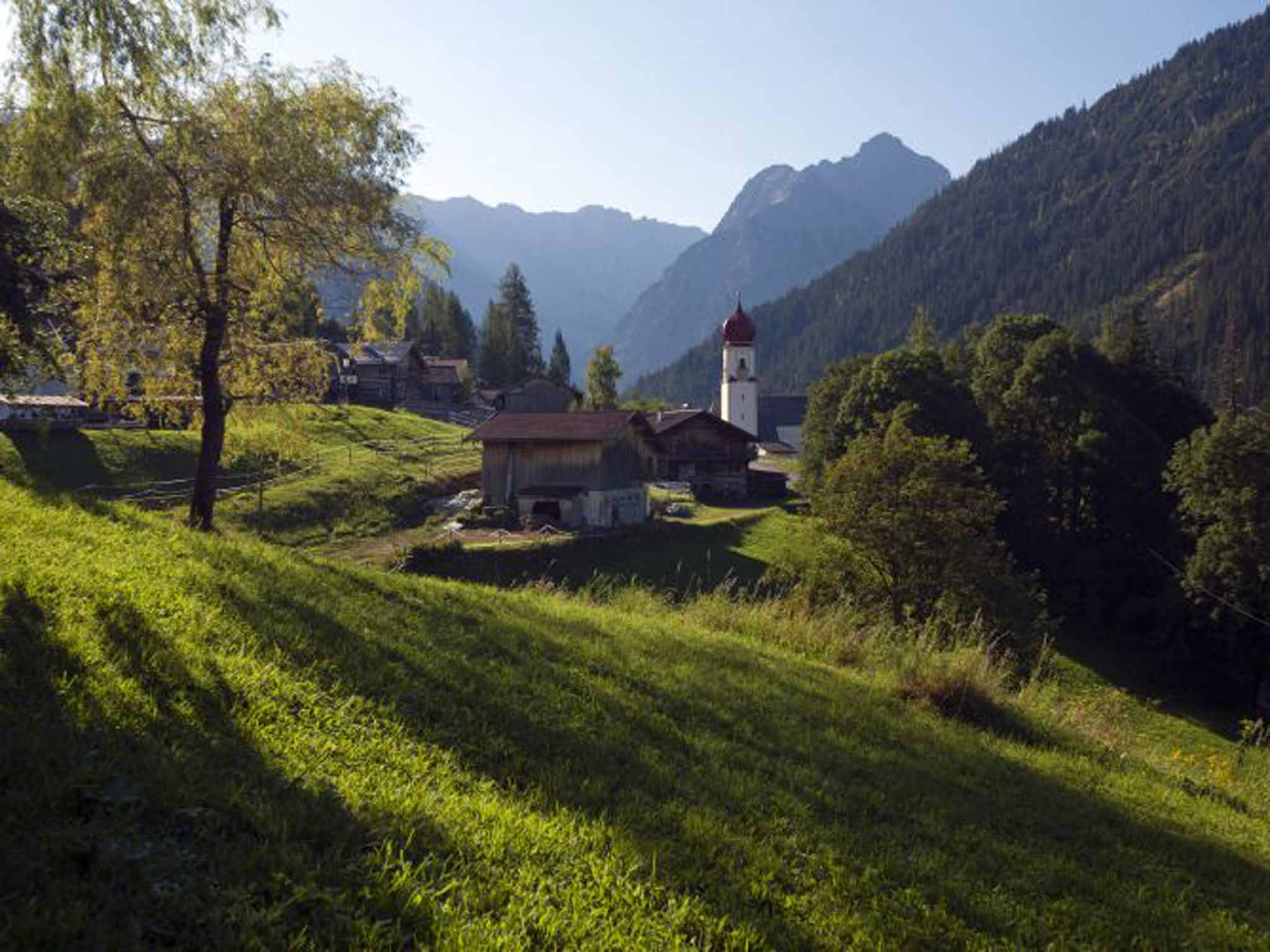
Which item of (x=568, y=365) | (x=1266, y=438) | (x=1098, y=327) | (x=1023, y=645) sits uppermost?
(x=1098, y=327)

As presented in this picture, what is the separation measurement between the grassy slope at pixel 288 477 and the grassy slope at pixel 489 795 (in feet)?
80.0

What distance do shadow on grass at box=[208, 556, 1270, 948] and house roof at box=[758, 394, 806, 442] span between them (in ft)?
332

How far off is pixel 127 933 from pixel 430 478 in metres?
47.4

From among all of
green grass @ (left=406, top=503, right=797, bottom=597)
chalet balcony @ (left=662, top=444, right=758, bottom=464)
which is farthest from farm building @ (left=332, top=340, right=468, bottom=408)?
green grass @ (left=406, top=503, right=797, bottom=597)

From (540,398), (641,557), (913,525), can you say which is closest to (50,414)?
(641,557)

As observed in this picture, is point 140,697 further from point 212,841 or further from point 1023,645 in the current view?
point 1023,645

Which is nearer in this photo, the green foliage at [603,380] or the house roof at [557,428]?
the house roof at [557,428]

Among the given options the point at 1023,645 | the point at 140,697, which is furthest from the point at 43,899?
the point at 1023,645

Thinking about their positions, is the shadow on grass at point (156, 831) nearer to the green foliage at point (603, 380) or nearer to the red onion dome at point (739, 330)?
the red onion dome at point (739, 330)

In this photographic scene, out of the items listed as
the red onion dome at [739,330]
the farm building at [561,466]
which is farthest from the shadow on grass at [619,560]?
the red onion dome at [739,330]

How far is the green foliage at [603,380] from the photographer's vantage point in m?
88.6

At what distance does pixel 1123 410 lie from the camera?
5153 centimetres

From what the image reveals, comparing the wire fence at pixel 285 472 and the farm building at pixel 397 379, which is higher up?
the farm building at pixel 397 379

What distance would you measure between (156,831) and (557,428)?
42049 mm
